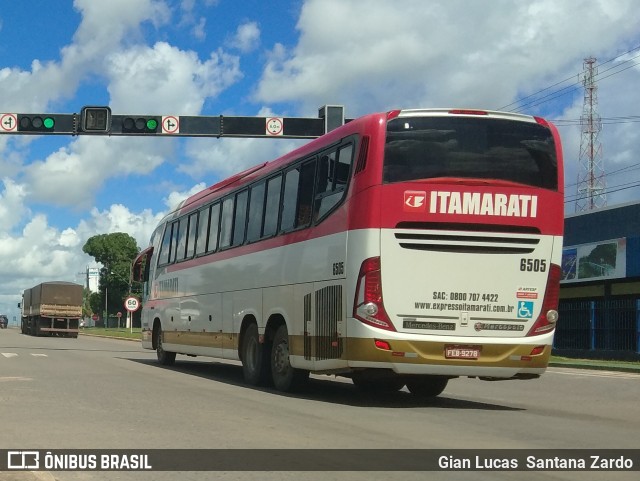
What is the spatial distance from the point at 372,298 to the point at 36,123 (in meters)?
16.4

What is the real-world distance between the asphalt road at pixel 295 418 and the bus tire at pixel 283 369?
0.70 ft

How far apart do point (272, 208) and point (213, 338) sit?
12.8 feet

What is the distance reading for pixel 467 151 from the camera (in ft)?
38.2

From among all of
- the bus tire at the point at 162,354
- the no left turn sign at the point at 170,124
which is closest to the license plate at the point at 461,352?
the bus tire at the point at 162,354

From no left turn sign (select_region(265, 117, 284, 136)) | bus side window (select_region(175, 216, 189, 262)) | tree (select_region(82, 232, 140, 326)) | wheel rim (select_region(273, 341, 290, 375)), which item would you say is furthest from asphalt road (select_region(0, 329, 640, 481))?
tree (select_region(82, 232, 140, 326))

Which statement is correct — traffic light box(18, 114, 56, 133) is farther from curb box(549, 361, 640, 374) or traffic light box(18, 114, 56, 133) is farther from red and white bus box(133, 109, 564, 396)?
curb box(549, 361, 640, 374)

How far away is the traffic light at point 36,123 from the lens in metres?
24.7

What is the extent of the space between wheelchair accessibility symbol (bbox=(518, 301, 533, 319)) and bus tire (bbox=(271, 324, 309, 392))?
3475 mm

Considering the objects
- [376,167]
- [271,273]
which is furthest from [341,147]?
[271,273]

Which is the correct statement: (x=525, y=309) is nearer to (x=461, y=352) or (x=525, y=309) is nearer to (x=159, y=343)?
(x=461, y=352)

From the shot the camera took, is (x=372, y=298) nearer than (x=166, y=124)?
Yes

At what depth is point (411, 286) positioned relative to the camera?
11.5 metres

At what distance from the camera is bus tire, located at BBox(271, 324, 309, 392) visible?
13820 mm

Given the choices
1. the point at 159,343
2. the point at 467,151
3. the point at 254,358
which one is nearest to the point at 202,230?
the point at 254,358
